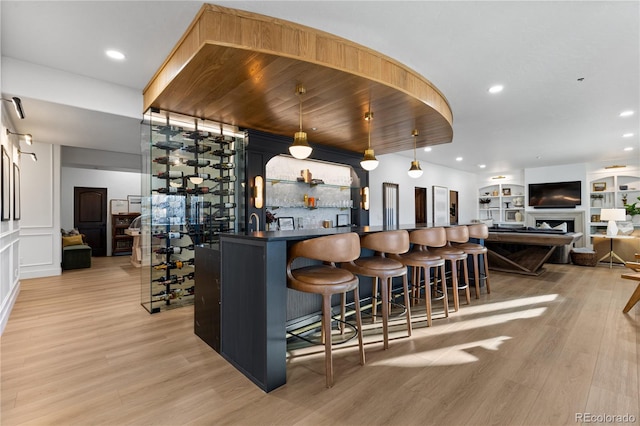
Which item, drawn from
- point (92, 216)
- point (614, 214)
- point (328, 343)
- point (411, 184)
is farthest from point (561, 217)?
point (92, 216)

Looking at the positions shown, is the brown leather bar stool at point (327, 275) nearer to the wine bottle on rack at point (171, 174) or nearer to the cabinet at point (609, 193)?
the wine bottle on rack at point (171, 174)

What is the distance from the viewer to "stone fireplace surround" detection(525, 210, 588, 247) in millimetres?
8826

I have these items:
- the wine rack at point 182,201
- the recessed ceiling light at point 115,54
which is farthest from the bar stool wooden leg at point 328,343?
the recessed ceiling light at point 115,54

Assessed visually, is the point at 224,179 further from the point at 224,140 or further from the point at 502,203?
the point at 502,203

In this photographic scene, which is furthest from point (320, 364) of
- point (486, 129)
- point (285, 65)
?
point (486, 129)

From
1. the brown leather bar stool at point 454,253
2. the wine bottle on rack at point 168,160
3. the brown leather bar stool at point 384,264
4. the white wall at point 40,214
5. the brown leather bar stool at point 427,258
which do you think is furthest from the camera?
the white wall at point 40,214

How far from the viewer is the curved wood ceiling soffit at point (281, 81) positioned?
2.25 meters

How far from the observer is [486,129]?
5.29 metres

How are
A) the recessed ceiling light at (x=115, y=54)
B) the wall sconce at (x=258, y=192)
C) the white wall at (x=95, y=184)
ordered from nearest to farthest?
the recessed ceiling light at (x=115, y=54), the wall sconce at (x=258, y=192), the white wall at (x=95, y=184)

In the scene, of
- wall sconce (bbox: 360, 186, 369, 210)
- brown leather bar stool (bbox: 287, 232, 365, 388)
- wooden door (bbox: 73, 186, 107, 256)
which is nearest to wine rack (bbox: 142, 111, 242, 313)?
brown leather bar stool (bbox: 287, 232, 365, 388)

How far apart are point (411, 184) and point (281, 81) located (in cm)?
644

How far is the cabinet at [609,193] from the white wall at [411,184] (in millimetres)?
3320

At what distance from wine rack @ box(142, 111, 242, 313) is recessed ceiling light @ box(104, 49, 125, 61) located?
758 millimetres

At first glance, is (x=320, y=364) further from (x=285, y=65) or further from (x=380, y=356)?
(x=285, y=65)
